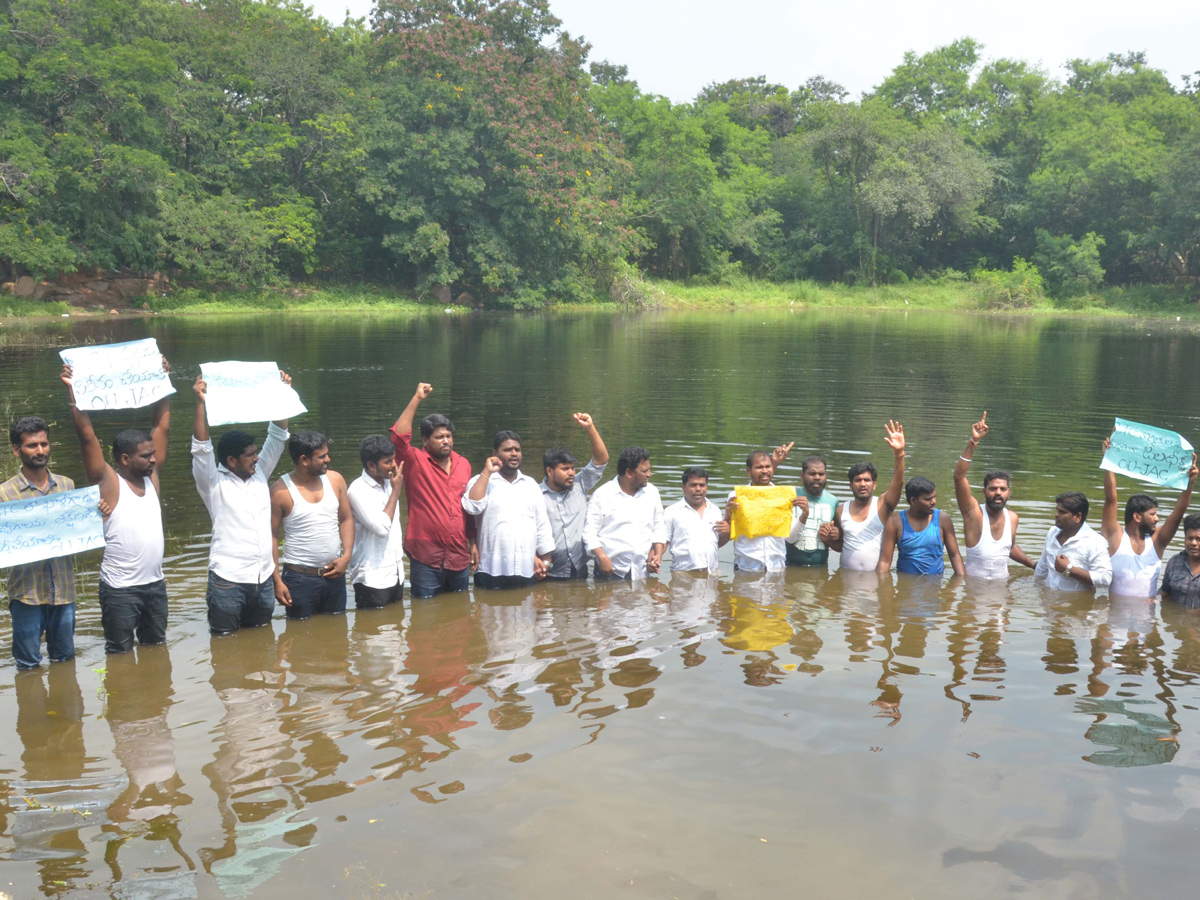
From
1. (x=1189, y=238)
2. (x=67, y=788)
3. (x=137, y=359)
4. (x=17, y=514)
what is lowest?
(x=67, y=788)

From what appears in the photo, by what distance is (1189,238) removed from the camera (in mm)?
54594

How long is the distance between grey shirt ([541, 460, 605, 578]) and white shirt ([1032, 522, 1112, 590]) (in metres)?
3.89

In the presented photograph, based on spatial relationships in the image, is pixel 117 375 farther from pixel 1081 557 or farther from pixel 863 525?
pixel 1081 557

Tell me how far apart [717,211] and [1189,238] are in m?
25.7

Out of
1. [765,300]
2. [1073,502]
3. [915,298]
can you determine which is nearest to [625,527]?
[1073,502]

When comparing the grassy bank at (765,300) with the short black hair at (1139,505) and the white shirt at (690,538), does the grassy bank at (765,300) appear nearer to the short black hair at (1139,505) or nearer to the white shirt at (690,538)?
the white shirt at (690,538)

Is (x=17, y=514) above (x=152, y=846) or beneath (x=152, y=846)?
above

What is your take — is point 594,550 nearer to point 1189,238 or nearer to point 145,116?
point 145,116

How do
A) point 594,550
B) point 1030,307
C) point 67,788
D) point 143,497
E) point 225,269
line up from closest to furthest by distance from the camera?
point 67,788, point 143,497, point 594,550, point 225,269, point 1030,307

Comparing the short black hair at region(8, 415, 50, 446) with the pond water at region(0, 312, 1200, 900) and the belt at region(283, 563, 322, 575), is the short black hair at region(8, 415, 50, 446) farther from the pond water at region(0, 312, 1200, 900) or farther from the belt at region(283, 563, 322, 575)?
the belt at region(283, 563, 322, 575)

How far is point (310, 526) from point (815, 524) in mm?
4279

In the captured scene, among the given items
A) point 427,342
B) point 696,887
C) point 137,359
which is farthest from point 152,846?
point 427,342

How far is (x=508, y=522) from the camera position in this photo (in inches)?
323

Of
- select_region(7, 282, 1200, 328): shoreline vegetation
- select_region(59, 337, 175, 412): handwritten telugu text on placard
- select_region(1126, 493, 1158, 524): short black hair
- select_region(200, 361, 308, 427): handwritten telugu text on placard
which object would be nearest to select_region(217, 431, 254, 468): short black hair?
select_region(200, 361, 308, 427): handwritten telugu text on placard
